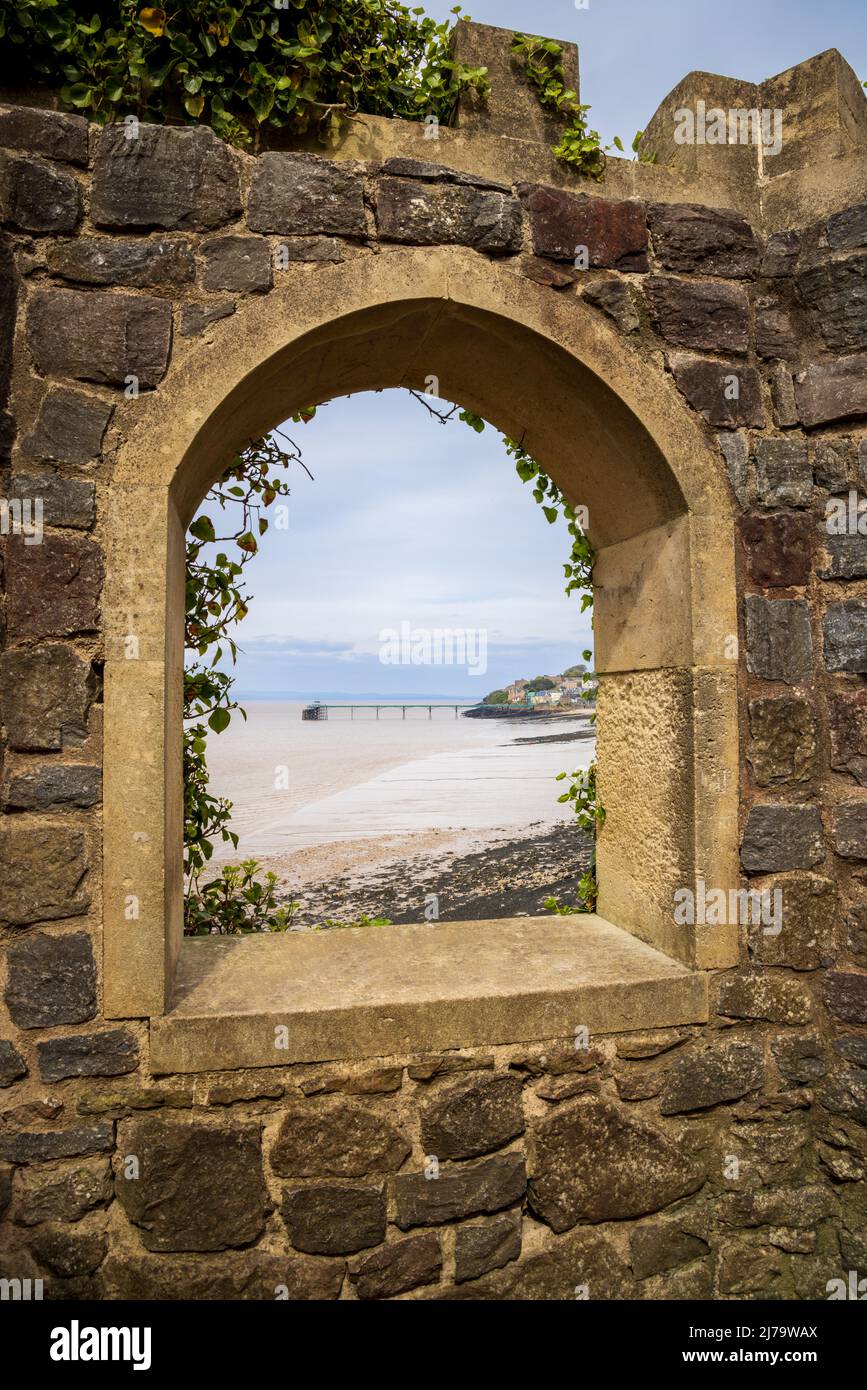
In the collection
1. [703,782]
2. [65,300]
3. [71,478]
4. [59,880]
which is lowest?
[59,880]

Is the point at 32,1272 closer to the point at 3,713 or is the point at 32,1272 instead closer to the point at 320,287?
the point at 3,713

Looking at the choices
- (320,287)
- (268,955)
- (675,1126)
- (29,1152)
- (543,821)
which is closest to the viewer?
(29,1152)

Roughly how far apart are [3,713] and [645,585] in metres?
1.73

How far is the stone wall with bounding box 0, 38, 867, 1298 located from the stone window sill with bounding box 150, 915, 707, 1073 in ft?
0.24

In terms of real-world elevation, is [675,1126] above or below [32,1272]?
above

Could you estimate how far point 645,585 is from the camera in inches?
95.8

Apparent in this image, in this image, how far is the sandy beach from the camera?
5855mm

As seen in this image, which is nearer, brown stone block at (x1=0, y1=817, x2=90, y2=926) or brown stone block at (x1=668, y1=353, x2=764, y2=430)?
brown stone block at (x1=0, y1=817, x2=90, y2=926)

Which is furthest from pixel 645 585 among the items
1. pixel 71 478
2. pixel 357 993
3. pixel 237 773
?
pixel 237 773

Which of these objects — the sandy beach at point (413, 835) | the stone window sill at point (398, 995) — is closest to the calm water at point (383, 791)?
the sandy beach at point (413, 835)

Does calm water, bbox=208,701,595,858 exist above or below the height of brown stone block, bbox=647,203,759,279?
below

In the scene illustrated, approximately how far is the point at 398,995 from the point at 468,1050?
0.22 metres

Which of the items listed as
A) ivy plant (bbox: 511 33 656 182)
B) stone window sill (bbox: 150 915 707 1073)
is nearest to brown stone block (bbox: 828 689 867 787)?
stone window sill (bbox: 150 915 707 1073)

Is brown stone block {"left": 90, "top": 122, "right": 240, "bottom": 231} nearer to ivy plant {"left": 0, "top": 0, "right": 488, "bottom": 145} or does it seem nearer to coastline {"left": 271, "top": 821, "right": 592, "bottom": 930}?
ivy plant {"left": 0, "top": 0, "right": 488, "bottom": 145}
